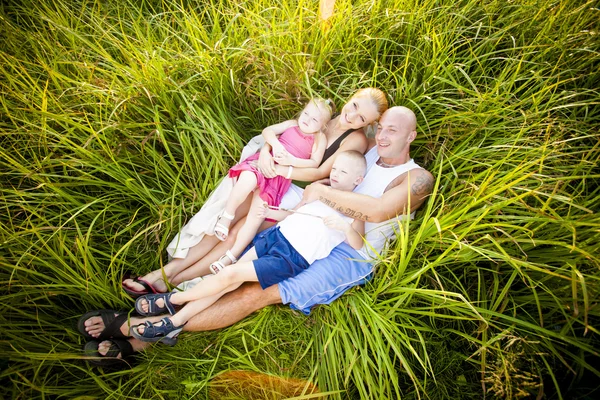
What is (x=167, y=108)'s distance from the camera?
2.48 meters

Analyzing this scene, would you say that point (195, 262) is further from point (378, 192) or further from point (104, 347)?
point (378, 192)

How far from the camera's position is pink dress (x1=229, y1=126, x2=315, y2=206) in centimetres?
236

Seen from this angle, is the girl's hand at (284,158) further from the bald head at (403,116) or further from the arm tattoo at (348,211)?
the bald head at (403,116)

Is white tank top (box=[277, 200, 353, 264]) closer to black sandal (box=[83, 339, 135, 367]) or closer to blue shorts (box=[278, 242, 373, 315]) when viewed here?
blue shorts (box=[278, 242, 373, 315])

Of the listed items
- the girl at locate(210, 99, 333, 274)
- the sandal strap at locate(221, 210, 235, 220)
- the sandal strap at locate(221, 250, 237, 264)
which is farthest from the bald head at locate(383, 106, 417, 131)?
the sandal strap at locate(221, 250, 237, 264)

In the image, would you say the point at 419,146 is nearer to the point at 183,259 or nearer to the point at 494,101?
the point at 494,101

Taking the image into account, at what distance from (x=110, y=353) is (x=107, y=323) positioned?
0.19 m

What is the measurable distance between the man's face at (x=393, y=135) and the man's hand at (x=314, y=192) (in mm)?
511

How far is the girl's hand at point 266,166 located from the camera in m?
2.34

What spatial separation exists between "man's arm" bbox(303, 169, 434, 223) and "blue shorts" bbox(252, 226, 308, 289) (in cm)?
43

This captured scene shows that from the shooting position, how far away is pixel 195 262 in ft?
7.96

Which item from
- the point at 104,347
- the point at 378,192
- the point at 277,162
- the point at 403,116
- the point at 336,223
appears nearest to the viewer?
the point at 104,347

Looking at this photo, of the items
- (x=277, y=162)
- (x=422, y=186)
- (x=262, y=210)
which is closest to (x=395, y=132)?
(x=422, y=186)

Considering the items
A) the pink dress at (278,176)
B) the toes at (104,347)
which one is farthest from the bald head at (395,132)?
the toes at (104,347)
